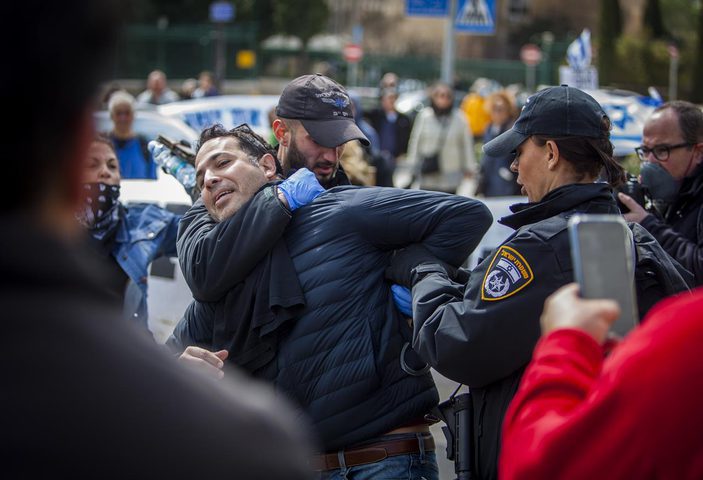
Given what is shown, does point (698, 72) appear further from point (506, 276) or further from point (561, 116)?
point (506, 276)

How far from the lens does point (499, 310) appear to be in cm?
275

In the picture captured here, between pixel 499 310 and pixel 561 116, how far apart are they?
0.62 m

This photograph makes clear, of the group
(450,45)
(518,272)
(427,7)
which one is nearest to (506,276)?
(518,272)

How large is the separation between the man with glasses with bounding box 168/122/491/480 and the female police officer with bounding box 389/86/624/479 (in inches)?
5.2

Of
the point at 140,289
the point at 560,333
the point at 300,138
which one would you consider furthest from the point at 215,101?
the point at 560,333

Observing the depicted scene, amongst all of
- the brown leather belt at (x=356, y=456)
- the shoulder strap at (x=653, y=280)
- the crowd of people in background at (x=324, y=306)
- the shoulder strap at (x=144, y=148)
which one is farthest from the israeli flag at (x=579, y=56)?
the brown leather belt at (x=356, y=456)

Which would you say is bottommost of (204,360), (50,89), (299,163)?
(204,360)

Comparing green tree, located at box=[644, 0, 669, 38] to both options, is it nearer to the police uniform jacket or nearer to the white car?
the white car

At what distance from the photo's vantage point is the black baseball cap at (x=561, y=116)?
2975mm

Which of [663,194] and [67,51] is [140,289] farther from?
[67,51]

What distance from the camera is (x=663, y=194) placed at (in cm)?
473

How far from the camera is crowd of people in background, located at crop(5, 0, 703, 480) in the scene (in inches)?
46.4

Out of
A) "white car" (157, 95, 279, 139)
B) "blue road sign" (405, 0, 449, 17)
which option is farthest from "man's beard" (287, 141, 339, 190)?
"blue road sign" (405, 0, 449, 17)

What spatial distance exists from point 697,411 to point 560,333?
291mm
